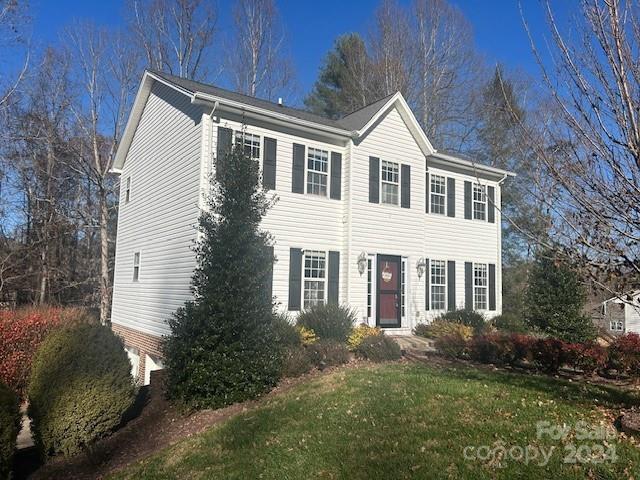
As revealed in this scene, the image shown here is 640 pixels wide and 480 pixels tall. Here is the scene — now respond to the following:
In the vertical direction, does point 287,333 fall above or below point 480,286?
below

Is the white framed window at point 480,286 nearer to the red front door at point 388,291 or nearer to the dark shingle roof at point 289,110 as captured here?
the red front door at point 388,291

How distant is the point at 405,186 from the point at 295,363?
7.69m

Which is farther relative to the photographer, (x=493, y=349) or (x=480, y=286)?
(x=480, y=286)

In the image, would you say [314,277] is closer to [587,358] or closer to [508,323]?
[587,358]

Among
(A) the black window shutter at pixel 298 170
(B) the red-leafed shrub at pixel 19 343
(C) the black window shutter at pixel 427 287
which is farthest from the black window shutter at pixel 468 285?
(B) the red-leafed shrub at pixel 19 343

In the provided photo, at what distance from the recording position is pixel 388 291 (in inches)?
555

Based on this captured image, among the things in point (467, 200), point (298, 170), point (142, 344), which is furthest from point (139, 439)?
point (467, 200)

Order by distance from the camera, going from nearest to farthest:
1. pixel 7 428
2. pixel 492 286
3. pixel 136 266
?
pixel 7 428 → pixel 136 266 → pixel 492 286

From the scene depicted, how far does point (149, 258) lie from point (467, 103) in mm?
20273

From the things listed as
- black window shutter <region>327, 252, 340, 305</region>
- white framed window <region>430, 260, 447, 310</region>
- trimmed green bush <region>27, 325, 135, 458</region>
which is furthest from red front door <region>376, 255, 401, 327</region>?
trimmed green bush <region>27, 325, 135, 458</region>

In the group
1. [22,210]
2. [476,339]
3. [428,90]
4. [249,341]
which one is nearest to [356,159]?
[476,339]

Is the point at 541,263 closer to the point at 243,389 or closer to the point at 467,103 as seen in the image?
the point at 243,389

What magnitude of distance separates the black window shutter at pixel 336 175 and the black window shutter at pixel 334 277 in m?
1.72

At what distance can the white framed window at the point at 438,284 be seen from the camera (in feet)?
50.0
